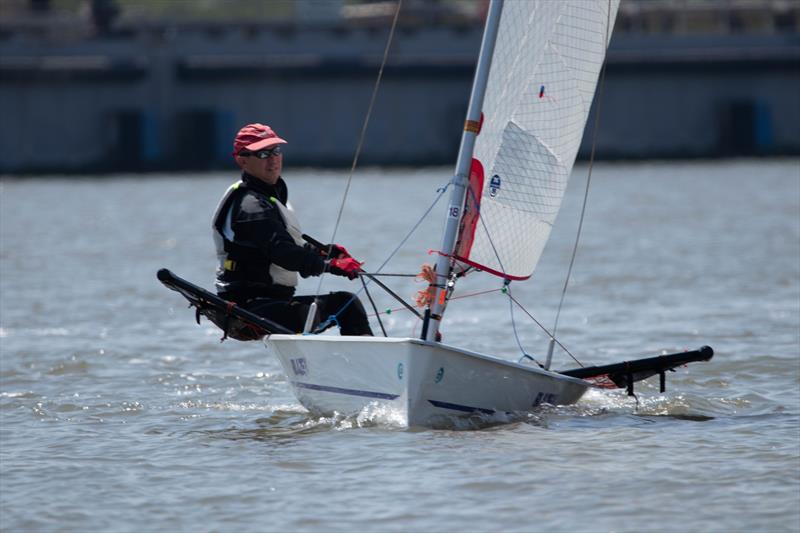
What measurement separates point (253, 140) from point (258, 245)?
0.70 meters

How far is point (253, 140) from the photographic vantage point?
941 centimetres

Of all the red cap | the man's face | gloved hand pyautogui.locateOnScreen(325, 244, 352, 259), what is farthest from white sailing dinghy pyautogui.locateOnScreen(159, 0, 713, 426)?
the red cap

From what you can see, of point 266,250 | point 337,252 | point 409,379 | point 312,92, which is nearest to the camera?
point 409,379

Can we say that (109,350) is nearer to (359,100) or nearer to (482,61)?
(482,61)

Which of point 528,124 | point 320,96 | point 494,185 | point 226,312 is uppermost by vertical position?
point 528,124

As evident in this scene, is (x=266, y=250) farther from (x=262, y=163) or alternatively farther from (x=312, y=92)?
(x=312, y=92)

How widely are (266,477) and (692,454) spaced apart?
8.02 ft

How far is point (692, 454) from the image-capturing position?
8469mm

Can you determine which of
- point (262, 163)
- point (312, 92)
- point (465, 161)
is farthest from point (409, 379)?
point (312, 92)

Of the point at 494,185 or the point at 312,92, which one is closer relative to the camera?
the point at 494,185

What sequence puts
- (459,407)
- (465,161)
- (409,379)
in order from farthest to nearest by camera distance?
1. (465,161)
2. (459,407)
3. (409,379)

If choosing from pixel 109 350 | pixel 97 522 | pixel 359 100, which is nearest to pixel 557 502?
pixel 97 522

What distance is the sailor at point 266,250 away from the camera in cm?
909

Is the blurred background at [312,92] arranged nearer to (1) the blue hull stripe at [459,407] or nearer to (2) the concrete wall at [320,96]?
(2) the concrete wall at [320,96]
